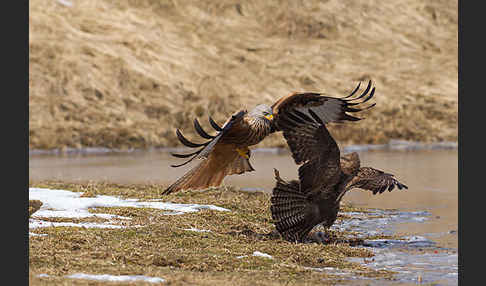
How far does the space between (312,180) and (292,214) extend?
0.53 meters

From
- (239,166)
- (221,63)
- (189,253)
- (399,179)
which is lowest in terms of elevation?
(189,253)

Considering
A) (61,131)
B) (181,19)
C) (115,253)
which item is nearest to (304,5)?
(181,19)

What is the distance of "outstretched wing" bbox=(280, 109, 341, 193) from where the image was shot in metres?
8.05

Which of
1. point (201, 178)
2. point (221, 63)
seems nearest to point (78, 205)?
point (201, 178)

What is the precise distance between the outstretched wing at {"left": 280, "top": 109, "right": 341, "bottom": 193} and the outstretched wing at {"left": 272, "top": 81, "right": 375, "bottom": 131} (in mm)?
98

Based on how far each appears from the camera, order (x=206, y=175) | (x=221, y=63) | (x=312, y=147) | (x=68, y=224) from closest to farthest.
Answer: (x=312, y=147) < (x=206, y=175) < (x=68, y=224) < (x=221, y=63)

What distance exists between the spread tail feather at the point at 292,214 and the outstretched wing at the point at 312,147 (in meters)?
0.26

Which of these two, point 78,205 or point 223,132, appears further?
point 78,205

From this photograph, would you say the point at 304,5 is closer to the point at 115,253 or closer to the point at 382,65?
the point at 382,65

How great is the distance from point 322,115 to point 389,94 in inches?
1044

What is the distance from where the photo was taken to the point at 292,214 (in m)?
8.49

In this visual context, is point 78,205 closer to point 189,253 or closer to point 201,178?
point 201,178

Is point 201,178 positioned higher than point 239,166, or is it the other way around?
point 239,166

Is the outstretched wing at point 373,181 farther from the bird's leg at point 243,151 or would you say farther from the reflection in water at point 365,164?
the bird's leg at point 243,151
